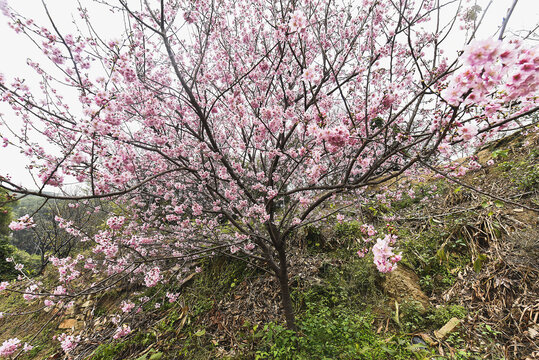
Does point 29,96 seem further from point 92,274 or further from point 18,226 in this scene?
point 92,274

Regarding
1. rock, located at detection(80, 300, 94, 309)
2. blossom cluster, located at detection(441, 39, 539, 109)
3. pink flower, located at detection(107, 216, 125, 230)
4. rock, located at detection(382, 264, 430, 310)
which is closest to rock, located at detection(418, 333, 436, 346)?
rock, located at detection(382, 264, 430, 310)

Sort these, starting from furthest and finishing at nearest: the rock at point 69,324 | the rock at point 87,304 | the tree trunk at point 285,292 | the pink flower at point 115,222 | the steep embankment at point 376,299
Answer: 1. the rock at point 87,304
2. the rock at point 69,324
3. the tree trunk at point 285,292
4. the pink flower at point 115,222
5. the steep embankment at point 376,299

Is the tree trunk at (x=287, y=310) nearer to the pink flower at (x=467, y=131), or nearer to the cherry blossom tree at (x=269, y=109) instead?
the cherry blossom tree at (x=269, y=109)

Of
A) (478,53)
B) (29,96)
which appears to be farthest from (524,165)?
(29,96)

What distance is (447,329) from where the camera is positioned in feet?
8.46

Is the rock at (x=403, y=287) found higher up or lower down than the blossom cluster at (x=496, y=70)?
lower down

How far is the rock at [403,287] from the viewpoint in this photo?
3.06 meters

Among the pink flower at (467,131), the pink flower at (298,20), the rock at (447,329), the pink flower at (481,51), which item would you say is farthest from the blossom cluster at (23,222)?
the rock at (447,329)

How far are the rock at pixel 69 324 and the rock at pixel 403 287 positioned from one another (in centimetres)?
656

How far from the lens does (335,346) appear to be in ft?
8.01

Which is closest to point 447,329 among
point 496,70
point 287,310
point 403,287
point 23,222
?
point 403,287

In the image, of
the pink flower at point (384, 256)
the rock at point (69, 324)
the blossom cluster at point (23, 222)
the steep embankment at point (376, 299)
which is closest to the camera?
the pink flower at point (384, 256)

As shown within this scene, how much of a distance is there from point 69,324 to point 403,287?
6981 mm

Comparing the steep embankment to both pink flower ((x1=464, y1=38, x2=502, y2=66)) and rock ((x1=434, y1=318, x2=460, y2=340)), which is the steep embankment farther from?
pink flower ((x1=464, y1=38, x2=502, y2=66))
